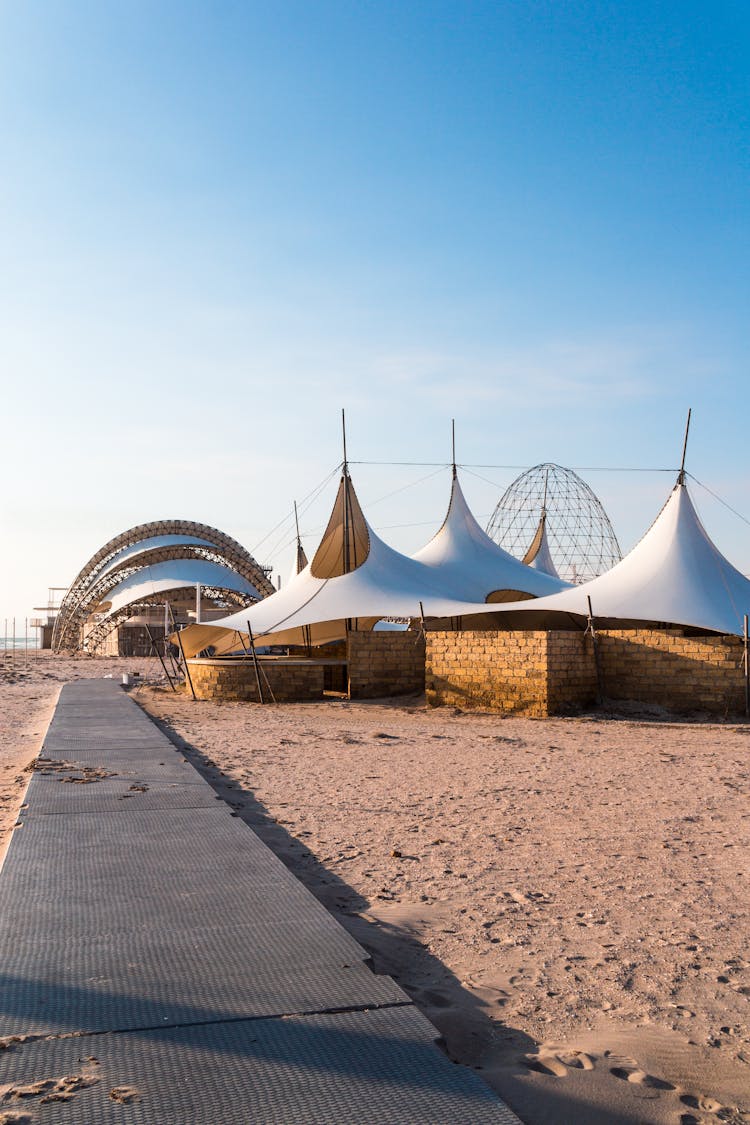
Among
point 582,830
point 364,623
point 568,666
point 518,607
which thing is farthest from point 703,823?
point 364,623

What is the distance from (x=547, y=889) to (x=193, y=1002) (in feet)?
9.15

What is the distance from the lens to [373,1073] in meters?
2.80

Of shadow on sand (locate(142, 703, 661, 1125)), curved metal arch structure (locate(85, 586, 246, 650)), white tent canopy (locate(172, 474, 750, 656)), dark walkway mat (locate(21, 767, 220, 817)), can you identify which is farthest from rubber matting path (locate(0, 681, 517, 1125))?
curved metal arch structure (locate(85, 586, 246, 650))

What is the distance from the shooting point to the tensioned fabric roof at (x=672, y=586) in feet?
55.5

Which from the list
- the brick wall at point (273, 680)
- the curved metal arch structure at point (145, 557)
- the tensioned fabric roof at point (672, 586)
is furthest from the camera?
the curved metal arch structure at point (145, 557)

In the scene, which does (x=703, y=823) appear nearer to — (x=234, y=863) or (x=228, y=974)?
(x=234, y=863)

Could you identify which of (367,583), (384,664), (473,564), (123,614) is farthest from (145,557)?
(384,664)

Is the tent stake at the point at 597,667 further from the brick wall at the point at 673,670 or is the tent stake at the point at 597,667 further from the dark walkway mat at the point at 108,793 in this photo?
the dark walkway mat at the point at 108,793

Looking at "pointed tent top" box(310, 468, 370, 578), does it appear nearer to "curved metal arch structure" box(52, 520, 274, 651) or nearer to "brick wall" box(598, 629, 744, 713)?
"brick wall" box(598, 629, 744, 713)

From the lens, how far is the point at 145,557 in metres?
50.8

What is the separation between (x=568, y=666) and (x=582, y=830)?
29.2ft

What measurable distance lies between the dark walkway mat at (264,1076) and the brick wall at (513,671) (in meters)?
12.7

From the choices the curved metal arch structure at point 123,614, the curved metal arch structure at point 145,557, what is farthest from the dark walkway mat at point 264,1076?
the curved metal arch structure at point 145,557

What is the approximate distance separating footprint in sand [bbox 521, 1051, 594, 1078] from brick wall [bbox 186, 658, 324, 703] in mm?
15828
